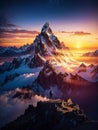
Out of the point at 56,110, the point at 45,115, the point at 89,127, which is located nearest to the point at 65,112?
the point at 56,110

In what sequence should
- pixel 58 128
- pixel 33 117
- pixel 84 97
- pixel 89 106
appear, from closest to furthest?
pixel 58 128, pixel 33 117, pixel 89 106, pixel 84 97

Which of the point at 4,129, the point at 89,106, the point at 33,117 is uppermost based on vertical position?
the point at 33,117

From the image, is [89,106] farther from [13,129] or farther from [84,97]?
[13,129]

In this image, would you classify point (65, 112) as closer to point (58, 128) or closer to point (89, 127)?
point (58, 128)

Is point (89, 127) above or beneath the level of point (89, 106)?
above

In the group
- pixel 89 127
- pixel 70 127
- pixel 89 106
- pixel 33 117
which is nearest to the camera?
pixel 89 127

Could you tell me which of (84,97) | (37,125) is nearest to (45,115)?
(37,125)

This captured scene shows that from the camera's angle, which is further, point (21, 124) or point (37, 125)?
point (21, 124)
